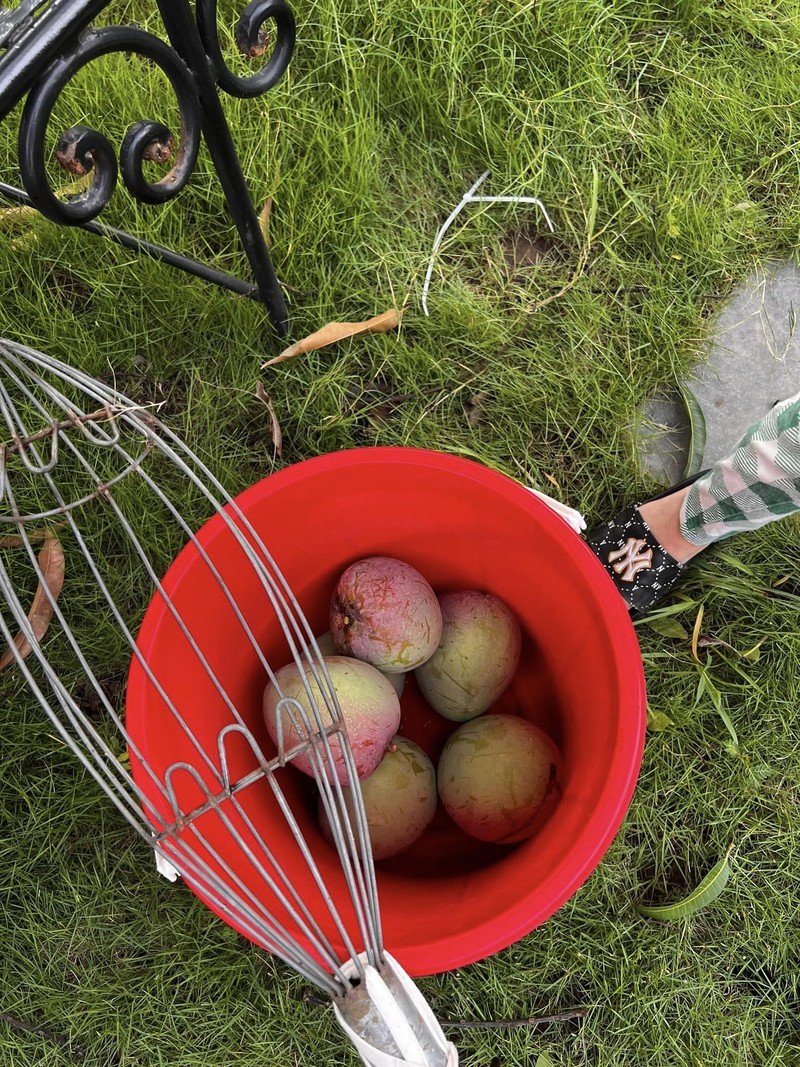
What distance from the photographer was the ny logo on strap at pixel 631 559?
1341mm

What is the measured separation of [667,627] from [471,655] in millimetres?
445

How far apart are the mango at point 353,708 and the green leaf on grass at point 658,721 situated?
0.51m

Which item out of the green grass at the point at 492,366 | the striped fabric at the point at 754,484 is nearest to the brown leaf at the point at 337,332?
the green grass at the point at 492,366

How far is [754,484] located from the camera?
3.59ft

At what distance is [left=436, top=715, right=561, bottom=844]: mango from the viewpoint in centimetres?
102

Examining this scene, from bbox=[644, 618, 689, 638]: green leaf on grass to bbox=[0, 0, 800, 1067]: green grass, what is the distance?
0.01m

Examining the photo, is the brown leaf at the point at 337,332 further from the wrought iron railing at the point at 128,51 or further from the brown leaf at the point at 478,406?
the wrought iron railing at the point at 128,51

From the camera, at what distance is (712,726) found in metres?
1.36

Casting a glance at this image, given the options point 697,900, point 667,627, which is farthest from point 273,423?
point 697,900

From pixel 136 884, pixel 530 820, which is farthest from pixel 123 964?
pixel 530 820

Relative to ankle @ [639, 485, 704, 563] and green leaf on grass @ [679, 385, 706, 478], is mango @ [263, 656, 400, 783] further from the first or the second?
green leaf on grass @ [679, 385, 706, 478]

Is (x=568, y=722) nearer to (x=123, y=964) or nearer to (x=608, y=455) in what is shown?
(x=608, y=455)

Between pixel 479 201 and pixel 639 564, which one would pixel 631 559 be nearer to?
pixel 639 564

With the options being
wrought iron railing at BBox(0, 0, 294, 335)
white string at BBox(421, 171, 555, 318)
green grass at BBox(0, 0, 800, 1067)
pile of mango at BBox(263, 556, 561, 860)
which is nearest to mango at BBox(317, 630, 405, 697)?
pile of mango at BBox(263, 556, 561, 860)
